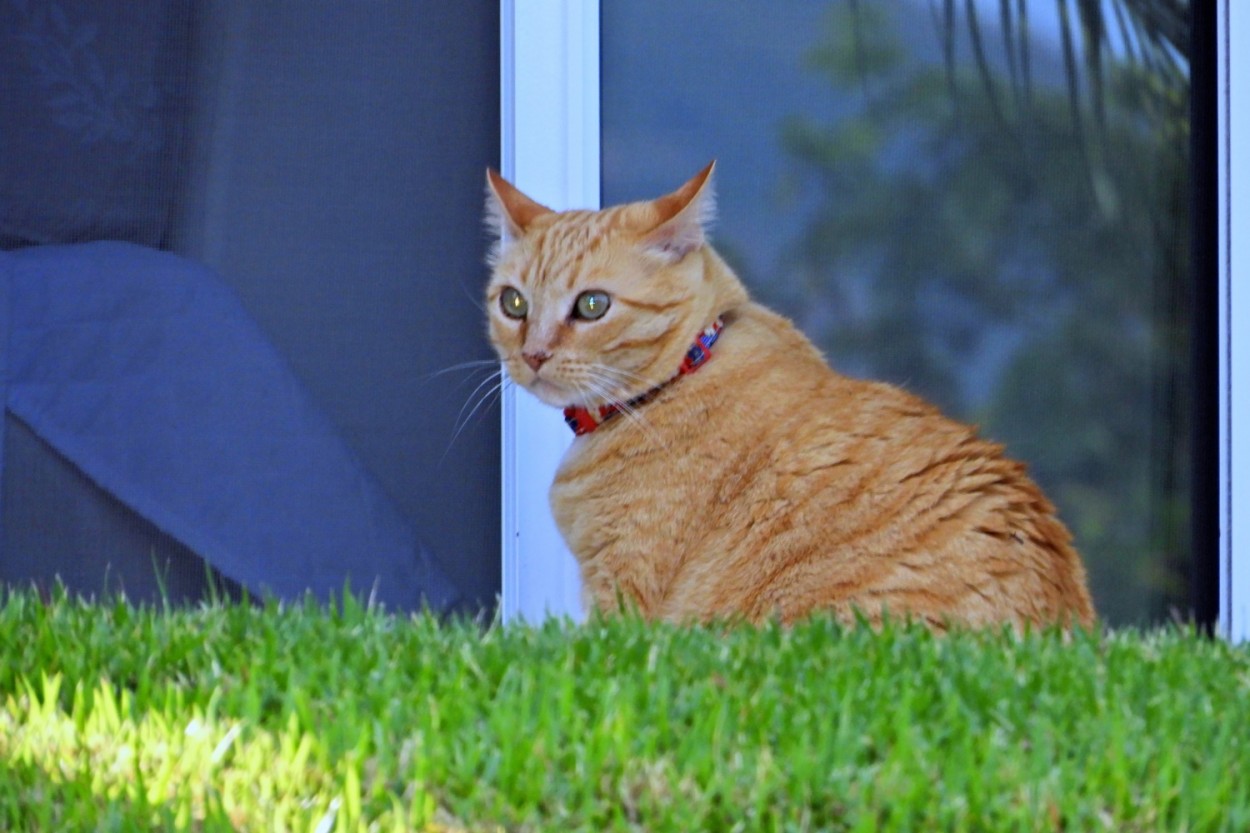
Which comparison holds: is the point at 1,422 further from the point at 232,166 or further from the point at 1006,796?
the point at 1006,796

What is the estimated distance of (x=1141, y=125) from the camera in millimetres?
4148

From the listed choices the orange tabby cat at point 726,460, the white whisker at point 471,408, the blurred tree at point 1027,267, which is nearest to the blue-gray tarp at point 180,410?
the white whisker at point 471,408

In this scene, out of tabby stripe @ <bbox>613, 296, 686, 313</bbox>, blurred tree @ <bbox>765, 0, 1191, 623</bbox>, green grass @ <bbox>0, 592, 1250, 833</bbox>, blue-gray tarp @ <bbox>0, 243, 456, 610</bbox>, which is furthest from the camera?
blurred tree @ <bbox>765, 0, 1191, 623</bbox>

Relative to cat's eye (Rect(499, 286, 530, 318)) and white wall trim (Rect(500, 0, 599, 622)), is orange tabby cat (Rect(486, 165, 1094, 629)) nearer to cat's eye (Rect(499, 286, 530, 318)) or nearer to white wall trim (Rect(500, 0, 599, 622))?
cat's eye (Rect(499, 286, 530, 318))

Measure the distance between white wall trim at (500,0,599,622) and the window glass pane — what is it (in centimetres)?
13

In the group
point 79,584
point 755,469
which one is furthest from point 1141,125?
point 79,584

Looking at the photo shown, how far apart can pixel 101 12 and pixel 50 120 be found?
33 cm

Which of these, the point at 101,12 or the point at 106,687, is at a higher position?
the point at 101,12

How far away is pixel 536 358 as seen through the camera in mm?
3107

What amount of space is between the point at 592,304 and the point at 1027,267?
1.64 meters

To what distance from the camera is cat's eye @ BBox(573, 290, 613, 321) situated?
3135 millimetres

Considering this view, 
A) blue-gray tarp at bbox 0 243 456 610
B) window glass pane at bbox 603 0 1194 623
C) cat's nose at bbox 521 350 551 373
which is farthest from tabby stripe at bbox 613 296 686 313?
blue-gray tarp at bbox 0 243 456 610

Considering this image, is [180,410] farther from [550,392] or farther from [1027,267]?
[1027,267]

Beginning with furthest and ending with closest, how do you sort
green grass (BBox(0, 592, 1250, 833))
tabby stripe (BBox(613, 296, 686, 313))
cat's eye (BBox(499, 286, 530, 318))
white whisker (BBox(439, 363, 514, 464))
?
white whisker (BBox(439, 363, 514, 464)), cat's eye (BBox(499, 286, 530, 318)), tabby stripe (BBox(613, 296, 686, 313)), green grass (BBox(0, 592, 1250, 833))
